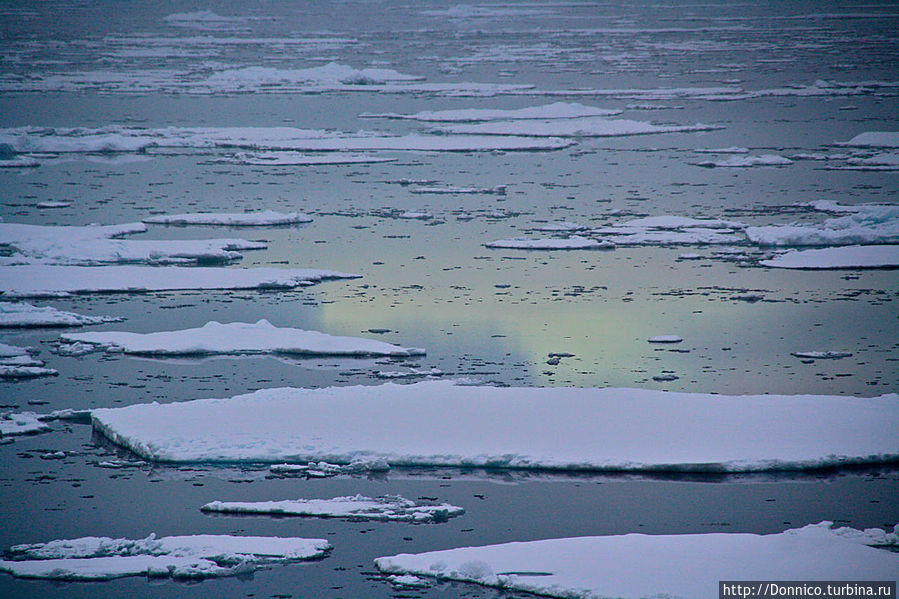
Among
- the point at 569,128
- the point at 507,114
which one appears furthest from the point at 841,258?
the point at 507,114

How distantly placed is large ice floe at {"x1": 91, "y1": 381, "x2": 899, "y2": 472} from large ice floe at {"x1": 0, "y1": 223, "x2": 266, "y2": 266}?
3.39 metres

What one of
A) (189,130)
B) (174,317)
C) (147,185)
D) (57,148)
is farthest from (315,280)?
(189,130)

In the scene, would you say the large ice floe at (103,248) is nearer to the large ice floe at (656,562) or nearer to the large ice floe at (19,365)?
the large ice floe at (19,365)

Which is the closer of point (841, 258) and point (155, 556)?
point (155, 556)

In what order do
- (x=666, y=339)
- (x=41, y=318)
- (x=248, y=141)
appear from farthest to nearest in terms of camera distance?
(x=248, y=141) < (x=41, y=318) < (x=666, y=339)

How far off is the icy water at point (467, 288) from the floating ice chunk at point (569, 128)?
0.94 feet

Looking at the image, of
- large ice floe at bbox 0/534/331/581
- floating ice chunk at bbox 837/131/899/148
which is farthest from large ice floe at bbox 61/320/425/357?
floating ice chunk at bbox 837/131/899/148

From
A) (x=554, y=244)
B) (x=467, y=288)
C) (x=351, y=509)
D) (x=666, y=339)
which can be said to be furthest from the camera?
(x=554, y=244)

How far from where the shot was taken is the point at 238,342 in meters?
6.57

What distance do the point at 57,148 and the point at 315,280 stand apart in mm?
8079

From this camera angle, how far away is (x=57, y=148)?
15211 millimetres

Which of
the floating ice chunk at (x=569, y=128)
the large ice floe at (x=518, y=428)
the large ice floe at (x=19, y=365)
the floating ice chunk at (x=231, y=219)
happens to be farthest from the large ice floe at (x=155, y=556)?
the floating ice chunk at (x=569, y=128)

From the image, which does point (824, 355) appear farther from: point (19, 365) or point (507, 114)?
point (507, 114)

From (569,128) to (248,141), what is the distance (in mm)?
4123
